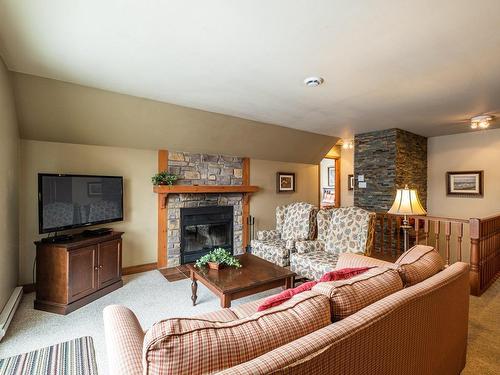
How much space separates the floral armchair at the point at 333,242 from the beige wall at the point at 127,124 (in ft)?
6.54

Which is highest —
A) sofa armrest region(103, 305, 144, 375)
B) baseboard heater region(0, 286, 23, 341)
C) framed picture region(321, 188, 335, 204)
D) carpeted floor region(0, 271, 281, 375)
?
framed picture region(321, 188, 335, 204)

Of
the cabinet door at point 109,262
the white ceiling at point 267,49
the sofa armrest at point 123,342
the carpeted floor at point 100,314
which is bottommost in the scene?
the carpeted floor at point 100,314

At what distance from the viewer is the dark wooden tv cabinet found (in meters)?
2.76

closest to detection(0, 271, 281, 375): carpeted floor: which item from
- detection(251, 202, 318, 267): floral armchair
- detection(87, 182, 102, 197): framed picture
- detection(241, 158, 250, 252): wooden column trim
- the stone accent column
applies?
detection(251, 202, 318, 267): floral armchair

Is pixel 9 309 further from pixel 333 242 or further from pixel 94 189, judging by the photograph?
pixel 333 242

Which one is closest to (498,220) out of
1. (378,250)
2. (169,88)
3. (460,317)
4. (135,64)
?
(378,250)

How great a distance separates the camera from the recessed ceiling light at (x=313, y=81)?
2670 millimetres

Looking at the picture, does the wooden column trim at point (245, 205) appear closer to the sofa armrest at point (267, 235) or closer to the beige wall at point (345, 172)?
the sofa armrest at point (267, 235)

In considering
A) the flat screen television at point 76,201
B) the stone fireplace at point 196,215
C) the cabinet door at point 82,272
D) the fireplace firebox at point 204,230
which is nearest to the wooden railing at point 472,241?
the stone fireplace at point 196,215

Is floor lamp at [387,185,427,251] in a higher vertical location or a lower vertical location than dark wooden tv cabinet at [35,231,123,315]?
higher

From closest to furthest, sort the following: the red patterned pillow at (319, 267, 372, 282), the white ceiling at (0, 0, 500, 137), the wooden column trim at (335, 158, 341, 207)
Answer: the red patterned pillow at (319, 267, 372, 282) → the white ceiling at (0, 0, 500, 137) → the wooden column trim at (335, 158, 341, 207)

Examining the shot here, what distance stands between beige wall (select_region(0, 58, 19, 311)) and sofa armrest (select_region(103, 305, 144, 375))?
1962mm

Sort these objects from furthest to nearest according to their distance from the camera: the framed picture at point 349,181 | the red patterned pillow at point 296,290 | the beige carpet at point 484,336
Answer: the framed picture at point 349,181 < the beige carpet at point 484,336 < the red patterned pillow at point 296,290

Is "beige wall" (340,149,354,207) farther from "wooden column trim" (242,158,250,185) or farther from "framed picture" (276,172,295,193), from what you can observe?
"wooden column trim" (242,158,250,185)
